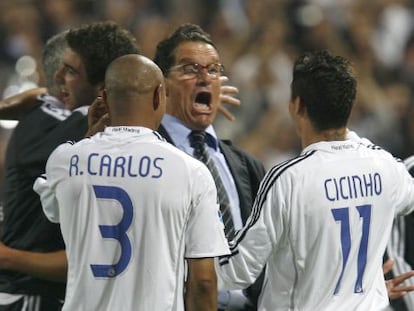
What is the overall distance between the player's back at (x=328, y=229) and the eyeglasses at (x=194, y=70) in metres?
1.07

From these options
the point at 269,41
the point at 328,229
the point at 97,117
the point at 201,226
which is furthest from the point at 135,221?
the point at 269,41

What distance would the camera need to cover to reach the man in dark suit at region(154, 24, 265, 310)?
5.47 metres

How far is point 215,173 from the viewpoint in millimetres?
5430

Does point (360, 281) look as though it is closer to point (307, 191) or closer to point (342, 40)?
point (307, 191)

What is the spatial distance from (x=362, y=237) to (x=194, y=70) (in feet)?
4.59

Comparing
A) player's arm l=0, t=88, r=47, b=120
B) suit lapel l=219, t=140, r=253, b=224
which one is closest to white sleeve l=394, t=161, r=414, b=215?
suit lapel l=219, t=140, r=253, b=224

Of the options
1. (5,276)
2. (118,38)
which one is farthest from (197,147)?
(5,276)

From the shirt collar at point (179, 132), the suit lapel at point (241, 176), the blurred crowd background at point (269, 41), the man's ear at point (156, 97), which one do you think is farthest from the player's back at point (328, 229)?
the blurred crowd background at point (269, 41)

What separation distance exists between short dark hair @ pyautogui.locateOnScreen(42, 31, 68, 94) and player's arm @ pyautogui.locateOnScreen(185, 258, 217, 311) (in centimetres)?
164

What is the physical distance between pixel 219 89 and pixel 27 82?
531 cm

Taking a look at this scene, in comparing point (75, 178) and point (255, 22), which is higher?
point (255, 22)

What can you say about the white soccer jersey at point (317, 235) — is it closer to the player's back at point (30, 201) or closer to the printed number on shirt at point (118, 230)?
the printed number on shirt at point (118, 230)

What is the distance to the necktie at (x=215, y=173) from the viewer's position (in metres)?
5.27

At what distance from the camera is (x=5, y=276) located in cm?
516
